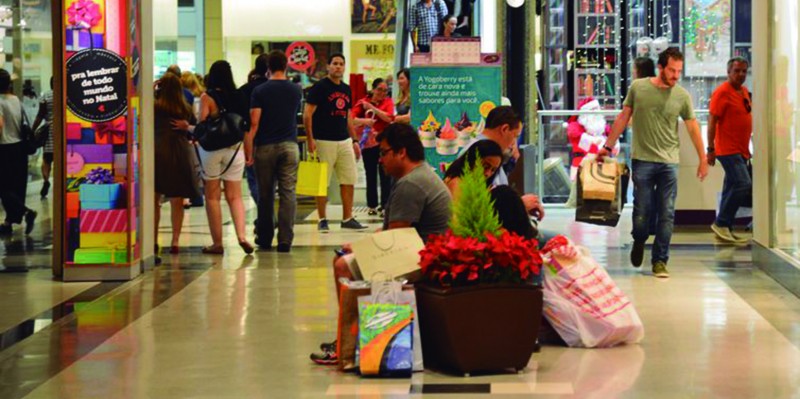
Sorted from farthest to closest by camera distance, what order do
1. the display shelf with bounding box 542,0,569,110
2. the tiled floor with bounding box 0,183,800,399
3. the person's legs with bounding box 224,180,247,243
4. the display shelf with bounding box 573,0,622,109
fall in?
the display shelf with bounding box 542,0,569,110 < the display shelf with bounding box 573,0,622,109 < the person's legs with bounding box 224,180,247,243 < the tiled floor with bounding box 0,183,800,399

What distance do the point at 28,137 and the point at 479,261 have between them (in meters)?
7.19

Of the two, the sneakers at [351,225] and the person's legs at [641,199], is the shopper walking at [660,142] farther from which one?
the sneakers at [351,225]

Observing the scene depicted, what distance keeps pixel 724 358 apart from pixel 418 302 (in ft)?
5.16

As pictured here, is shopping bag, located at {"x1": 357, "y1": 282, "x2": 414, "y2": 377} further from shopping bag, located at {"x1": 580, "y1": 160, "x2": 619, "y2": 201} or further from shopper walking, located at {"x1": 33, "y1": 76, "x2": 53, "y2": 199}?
shopper walking, located at {"x1": 33, "y1": 76, "x2": 53, "y2": 199}

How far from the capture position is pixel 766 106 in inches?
425

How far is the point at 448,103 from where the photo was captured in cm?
1215

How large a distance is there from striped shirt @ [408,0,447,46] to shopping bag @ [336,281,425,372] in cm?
998

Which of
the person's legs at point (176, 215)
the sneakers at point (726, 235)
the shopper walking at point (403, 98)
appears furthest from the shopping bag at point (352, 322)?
the shopper walking at point (403, 98)

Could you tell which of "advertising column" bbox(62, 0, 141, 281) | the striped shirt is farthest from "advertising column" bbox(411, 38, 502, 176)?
the striped shirt

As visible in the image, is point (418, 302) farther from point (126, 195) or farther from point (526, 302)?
point (126, 195)

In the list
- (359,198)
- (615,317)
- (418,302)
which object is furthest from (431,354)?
(359,198)

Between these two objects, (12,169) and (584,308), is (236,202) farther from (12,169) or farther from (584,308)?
(584,308)

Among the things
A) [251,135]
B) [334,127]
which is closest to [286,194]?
[251,135]

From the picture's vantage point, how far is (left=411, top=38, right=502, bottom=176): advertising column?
478 inches
